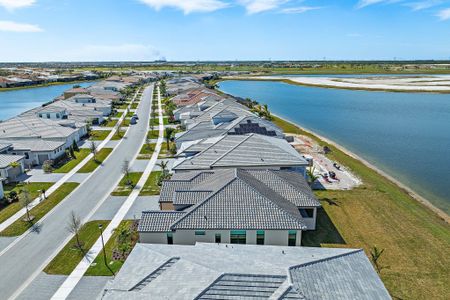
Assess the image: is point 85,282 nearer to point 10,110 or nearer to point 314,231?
point 314,231

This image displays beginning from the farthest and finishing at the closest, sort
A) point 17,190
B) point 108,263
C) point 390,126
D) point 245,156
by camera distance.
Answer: point 390,126 < point 17,190 < point 245,156 < point 108,263

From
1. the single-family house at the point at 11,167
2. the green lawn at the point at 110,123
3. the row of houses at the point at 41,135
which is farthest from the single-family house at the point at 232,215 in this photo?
the green lawn at the point at 110,123

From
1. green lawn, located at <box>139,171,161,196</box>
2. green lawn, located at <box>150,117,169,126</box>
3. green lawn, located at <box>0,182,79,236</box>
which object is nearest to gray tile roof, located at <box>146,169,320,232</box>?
green lawn, located at <box>139,171,161,196</box>

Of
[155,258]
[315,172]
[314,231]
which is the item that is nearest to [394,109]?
[315,172]

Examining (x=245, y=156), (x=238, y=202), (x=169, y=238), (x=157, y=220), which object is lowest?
(x=169, y=238)

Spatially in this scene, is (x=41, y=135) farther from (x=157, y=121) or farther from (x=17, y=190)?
(x=157, y=121)

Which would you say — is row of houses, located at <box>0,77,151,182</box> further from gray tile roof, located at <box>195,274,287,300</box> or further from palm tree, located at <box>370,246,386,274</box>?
palm tree, located at <box>370,246,386,274</box>

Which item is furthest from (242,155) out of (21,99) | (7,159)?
(21,99)
